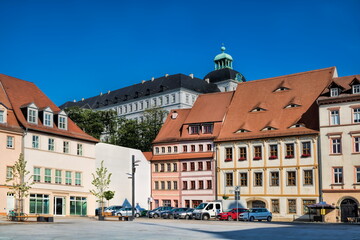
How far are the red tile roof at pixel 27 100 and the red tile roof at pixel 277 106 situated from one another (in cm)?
2096

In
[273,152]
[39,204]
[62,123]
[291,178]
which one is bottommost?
[39,204]

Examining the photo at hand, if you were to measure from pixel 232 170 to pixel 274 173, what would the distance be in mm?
6014

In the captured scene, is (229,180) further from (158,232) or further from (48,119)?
(158,232)

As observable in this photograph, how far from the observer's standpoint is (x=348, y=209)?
64.2m

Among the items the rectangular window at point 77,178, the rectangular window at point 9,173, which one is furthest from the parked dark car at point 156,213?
the rectangular window at point 9,173

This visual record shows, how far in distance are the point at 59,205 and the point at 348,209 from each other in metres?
32.6

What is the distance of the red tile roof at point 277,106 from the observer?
71625 millimetres

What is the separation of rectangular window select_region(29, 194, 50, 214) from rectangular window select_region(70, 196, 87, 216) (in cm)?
387

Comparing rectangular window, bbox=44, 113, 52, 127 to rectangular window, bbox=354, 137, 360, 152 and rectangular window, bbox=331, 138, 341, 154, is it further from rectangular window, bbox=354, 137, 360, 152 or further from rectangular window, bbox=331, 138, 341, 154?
rectangular window, bbox=354, 137, 360, 152

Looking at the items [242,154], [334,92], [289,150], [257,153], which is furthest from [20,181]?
[334,92]

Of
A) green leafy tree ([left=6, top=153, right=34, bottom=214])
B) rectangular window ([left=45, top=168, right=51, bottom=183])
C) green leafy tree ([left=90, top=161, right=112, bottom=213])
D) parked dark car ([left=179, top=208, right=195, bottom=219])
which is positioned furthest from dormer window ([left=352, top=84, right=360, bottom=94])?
green leafy tree ([left=6, top=153, right=34, bottom=214])

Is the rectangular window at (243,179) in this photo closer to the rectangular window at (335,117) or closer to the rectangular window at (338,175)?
the rectangular window at (338,175)

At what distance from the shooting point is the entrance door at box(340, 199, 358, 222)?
63781mm

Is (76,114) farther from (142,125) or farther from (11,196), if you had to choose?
(11,196)
